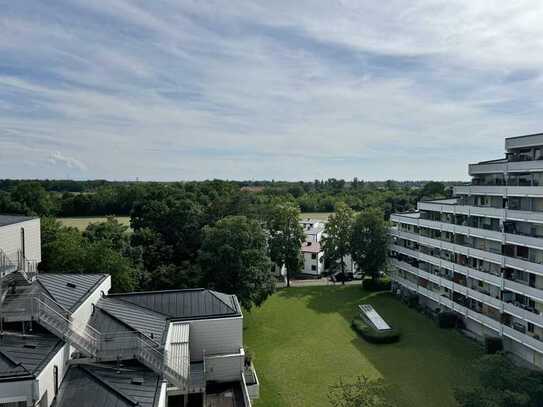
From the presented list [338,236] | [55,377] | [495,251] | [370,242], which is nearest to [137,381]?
[55,377]

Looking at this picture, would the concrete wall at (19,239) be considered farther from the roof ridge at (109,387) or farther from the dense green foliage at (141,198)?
the dense green foliage at (141,198)

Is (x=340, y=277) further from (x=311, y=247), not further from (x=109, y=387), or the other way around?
(x=109, y=387)

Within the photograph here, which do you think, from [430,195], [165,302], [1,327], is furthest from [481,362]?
[430,195]

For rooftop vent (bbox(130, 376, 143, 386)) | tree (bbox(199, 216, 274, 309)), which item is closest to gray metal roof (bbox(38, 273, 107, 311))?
rooftop vent (bbox(130, 376, 143, 386))

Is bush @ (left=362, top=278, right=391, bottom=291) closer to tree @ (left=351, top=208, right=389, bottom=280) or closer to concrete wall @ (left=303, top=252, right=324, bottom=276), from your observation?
tree @ (left=351, top=208, right=389, bottom=280)

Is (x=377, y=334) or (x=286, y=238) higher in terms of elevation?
(x=286, y=238)

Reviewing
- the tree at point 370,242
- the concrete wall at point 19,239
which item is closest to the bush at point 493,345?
the tree at point 370,242

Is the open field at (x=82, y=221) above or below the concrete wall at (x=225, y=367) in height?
above

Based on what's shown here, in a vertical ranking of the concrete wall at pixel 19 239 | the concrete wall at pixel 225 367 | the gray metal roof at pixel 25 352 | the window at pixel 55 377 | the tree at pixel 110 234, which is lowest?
the concrete wall at pixel 225 367
